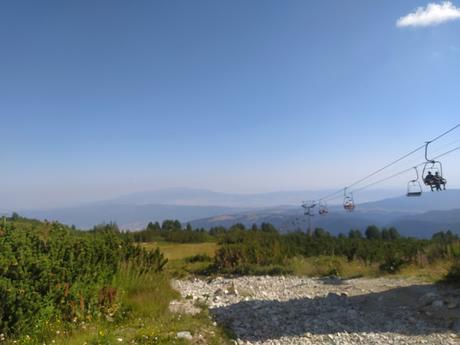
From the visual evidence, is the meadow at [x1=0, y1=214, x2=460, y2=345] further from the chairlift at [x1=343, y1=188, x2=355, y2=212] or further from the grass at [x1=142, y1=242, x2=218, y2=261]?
the grass at [x1=142, y1=242, x2=218, y2=261]

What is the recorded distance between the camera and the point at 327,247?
21.8 m

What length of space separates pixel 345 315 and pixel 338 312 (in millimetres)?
283

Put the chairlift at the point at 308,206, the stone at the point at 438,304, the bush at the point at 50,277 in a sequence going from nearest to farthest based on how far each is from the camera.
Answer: the bush at the point at 50,277 < the stone at the point at 438,304 < the chairlift at the point at 308,206

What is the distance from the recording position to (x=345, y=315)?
8.18 m

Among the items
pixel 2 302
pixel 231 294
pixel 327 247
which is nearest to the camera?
pixel 2 302

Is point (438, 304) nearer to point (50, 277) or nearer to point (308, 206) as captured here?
point (50, 277)

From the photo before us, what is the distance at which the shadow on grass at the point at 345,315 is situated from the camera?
724 centimetres

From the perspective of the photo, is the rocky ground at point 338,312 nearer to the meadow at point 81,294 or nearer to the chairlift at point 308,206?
the meadow at point 81,294

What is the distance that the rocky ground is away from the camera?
6.83 metres

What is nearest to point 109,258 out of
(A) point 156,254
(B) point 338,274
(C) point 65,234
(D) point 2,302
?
(C) point 65,234

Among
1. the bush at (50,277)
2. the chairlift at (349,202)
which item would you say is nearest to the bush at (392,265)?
the chairlift at (349,202)

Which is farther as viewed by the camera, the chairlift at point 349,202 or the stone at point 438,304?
the chairlift at point 349,202

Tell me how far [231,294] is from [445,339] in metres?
5.59

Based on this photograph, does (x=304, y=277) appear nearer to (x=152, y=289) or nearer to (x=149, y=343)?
(x=152, y=289)
